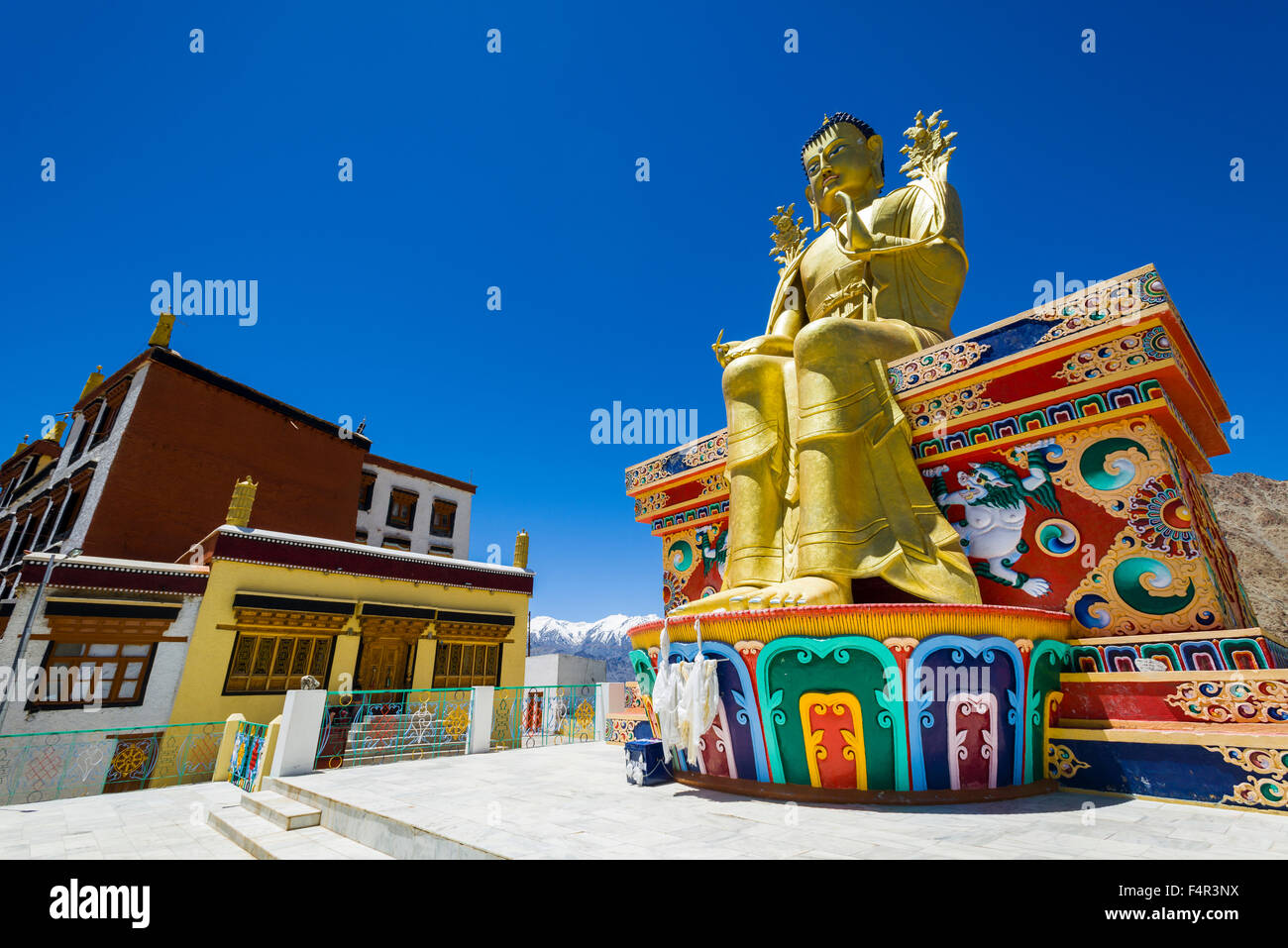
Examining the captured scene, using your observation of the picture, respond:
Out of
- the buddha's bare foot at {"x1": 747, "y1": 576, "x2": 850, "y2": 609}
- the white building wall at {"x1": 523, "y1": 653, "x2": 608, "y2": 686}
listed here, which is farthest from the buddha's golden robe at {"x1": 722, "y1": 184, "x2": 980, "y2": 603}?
the white building wall at {"x1": 523, "y1": 653, "x2": 608, "y2": 686}

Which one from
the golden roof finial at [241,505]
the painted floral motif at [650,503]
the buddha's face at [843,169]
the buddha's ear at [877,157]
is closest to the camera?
the buddha's face at [843,169]

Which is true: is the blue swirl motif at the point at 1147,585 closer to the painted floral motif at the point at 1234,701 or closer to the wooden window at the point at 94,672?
the painted floral motif at the point at 1234,701

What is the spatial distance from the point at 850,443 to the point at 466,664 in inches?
615

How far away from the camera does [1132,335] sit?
4.66 meters

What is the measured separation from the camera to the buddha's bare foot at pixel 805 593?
4441 millimetres

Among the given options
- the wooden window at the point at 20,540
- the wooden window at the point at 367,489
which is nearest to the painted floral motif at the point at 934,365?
the wooden window at the point at 367,489

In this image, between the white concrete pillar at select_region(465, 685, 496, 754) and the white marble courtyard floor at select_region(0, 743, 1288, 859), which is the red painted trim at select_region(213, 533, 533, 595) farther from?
the white marble courtyard floor at select_region(0, 743, 1288, 859)

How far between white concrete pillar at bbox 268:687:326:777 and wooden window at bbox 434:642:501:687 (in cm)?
1023

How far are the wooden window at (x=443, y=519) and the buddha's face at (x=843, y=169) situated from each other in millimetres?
22448

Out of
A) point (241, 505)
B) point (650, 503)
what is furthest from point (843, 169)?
point (241, 505)

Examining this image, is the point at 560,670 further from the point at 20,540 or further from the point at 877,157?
the point at 877,157

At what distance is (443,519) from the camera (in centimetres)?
2697
